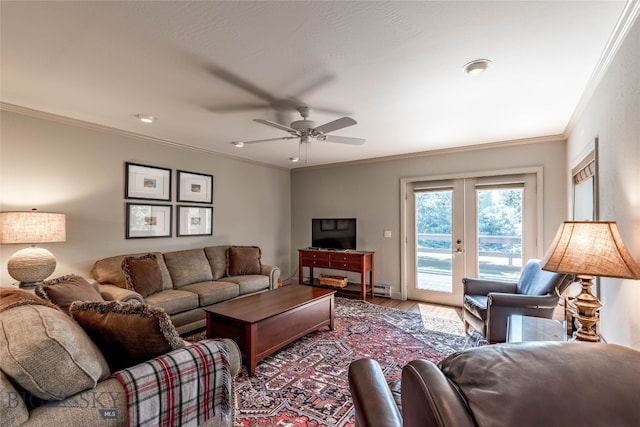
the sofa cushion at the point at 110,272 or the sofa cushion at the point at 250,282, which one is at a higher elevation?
the sofa cushion at the point at 110,272

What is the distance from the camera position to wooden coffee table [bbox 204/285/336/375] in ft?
8.34

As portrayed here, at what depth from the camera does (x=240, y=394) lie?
2.27 m

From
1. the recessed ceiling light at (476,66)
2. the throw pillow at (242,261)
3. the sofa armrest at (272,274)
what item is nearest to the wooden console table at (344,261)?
the sofa armrest at (272,274)

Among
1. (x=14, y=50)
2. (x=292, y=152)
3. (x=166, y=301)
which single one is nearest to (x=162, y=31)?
(x=14, y=50)

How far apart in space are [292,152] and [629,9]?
386 centimetres

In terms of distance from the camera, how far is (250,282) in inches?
164

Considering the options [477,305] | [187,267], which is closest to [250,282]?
[187,267]

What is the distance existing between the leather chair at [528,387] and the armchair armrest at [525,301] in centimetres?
217

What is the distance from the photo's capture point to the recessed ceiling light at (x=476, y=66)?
204 centimetres

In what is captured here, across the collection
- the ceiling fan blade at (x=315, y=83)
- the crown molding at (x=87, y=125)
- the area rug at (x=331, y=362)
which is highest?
the ceiling fan blade at (x=315, y=83)

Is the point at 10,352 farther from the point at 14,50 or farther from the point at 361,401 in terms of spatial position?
the point at 14,50

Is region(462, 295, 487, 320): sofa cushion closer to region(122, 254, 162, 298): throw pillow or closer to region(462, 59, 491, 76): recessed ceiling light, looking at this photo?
region(462, 59, 491, 76): recessed ceiling light

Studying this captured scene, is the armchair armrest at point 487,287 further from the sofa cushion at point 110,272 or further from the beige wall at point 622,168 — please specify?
the sofa cushion at point 110,272

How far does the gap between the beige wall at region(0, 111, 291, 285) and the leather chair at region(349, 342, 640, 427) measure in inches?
151
